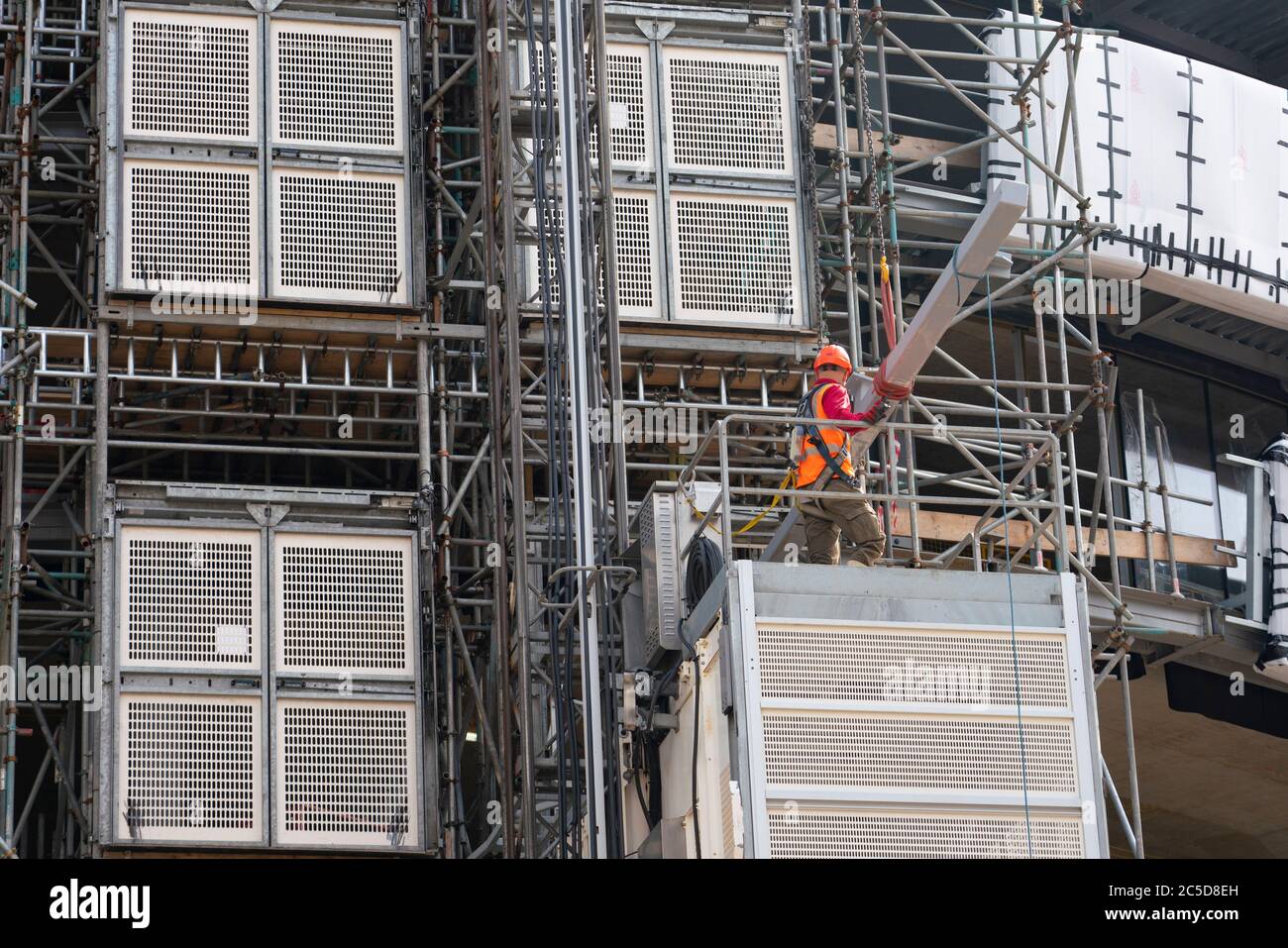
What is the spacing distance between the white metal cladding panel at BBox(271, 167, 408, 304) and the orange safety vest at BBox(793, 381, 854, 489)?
22.9ft

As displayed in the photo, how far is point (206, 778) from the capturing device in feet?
85.3

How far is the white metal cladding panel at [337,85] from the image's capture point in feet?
93.7

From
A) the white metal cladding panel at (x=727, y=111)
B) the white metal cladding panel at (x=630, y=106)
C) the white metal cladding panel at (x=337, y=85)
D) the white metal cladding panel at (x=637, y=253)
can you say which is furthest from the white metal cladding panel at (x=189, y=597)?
the white metal cladding panel at (x=727, y=111)

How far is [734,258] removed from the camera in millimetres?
29250

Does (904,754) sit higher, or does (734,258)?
(734,258)

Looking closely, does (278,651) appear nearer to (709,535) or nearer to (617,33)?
(709,535)

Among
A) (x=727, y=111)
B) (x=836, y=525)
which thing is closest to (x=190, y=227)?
(x=727, y=111)

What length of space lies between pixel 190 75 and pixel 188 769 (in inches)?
312

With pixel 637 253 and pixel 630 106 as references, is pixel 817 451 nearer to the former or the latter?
pixel 637 253

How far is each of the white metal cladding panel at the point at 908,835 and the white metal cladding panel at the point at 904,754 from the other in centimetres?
25

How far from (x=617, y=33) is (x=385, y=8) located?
2740 millimetres

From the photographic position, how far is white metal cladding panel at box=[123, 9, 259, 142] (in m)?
28.1

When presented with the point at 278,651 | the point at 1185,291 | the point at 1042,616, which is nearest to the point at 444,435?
the point at 278,651

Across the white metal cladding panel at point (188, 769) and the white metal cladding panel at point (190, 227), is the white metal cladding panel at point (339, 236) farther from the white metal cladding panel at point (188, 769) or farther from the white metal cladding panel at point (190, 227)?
the white metal cladding panel at point (188, 769)
